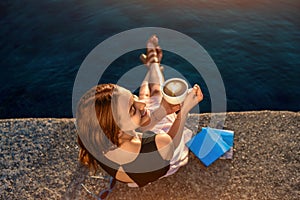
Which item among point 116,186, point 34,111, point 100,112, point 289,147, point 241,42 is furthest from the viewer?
point 241,42

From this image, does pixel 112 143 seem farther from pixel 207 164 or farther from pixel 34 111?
pixel 34 111

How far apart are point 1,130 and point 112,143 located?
2490mm

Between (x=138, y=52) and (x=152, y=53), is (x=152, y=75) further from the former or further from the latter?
(x=138, y=52)

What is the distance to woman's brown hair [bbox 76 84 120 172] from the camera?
274cm

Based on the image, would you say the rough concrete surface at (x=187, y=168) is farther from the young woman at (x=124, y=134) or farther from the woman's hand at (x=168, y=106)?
the woman's hand at (x=168, y=106)

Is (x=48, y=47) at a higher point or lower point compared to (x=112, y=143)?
lower

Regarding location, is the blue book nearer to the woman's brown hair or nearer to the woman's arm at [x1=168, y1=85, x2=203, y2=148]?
the woman's arm at [x1=168, y1=85, x2=203, y2=148]

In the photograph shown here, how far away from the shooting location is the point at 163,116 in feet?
11.7

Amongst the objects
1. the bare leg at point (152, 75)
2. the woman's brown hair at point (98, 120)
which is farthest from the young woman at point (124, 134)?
the bare leg at point (152, 75)

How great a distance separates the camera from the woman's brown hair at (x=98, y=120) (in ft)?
9.00

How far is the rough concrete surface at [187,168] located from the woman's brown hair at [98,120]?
114 cm

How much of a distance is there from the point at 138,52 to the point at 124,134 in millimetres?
5040

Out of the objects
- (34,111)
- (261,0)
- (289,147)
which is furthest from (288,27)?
(34,111)

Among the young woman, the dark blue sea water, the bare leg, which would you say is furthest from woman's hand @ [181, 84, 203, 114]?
the dark blue sea water
